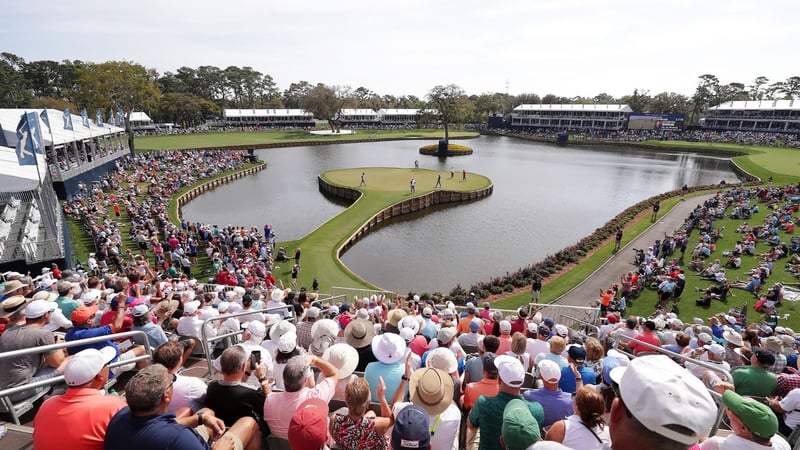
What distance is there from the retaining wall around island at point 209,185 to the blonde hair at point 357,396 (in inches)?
1328

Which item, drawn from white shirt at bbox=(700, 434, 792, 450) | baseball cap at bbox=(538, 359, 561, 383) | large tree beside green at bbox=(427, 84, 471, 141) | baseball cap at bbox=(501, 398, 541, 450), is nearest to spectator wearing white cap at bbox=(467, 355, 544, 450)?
baseball cap at bbox=(538, 359, 561, 383)

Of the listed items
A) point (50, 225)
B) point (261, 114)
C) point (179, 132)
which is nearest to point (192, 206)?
point (50, 225)

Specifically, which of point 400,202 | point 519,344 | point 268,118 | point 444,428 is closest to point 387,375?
point 444,428

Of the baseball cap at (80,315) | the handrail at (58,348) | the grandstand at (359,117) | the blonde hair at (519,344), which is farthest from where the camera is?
the grandstand at (359,117)

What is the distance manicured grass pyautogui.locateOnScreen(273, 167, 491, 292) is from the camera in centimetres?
2094

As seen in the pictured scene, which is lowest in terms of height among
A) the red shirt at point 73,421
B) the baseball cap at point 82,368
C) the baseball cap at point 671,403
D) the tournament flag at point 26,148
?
the red shirt at point 73,421

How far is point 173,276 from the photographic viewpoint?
1806 cm

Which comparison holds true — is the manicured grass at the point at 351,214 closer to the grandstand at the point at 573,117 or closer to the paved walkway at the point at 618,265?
the paved walkway at the point at 618,265

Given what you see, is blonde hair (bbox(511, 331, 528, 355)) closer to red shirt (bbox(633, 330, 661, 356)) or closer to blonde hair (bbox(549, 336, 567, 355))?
blonde hair (bbox(549, 336, 567, 355))

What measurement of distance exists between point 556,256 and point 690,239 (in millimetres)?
10819

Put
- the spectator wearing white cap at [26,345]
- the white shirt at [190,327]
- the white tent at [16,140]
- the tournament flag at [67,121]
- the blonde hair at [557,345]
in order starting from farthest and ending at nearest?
the tournament flag at [67,121]
the white tent at [16,140]
the white shirt at [190,327]
the blonde hair at [557,345]
the spectator wearing white cap at [26,345]

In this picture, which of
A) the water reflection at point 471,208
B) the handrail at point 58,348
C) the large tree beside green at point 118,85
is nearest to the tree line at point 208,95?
the large tree beside green at point 118,85

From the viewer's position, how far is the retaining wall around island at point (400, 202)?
98.9 ft

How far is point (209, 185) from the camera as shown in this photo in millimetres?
43156
